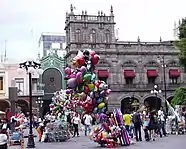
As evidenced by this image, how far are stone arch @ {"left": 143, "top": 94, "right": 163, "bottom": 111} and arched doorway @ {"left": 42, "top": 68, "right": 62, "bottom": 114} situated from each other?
11.8m

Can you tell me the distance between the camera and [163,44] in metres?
54.3

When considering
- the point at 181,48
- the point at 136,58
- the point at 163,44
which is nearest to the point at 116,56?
the point at 136,58

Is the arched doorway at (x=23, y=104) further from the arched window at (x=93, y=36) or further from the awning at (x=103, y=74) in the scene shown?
the arched window at (x=93, y=36)

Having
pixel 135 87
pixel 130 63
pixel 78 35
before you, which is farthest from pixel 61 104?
pixel 130 63

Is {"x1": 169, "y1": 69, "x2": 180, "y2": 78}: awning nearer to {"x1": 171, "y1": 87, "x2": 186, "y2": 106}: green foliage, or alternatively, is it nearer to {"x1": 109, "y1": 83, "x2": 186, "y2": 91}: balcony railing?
{"x1": 109, "y1": 83, "x2": 186, "y2": 91}: balcony railing

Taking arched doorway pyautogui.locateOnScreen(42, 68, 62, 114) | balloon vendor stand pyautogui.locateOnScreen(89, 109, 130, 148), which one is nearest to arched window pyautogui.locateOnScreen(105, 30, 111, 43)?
arched doorway pyautogui.locateOnScreen(42, 68, 62, 114)

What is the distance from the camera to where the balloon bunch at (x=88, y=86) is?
17.6 meters

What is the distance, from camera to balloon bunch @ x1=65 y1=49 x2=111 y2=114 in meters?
17.6

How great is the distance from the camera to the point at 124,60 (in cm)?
5272

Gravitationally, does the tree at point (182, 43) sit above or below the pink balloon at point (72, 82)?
above

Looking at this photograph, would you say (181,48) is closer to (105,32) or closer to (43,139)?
(43,139)

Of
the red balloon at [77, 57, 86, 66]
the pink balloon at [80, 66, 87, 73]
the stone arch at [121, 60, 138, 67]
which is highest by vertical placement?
the stone arch at [121, 60, 138, 67]

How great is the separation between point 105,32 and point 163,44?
8018mm

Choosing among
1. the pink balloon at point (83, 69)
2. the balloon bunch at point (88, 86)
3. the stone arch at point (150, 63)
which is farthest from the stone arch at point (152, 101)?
the pink balloon at point (83, 69)
